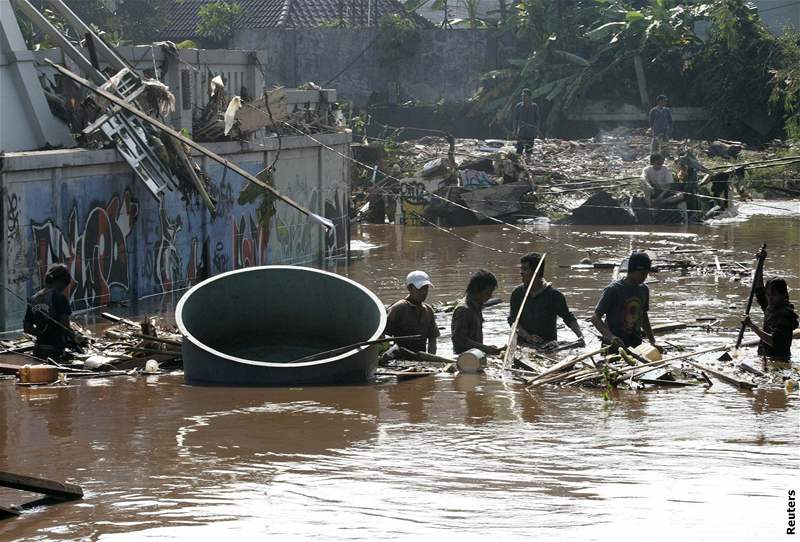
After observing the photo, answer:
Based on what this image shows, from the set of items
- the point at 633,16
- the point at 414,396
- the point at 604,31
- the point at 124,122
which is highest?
the point at 633,16

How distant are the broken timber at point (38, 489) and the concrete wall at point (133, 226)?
7.83 meters

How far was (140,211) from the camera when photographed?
18.8m

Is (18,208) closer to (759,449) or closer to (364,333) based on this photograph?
(364,333)

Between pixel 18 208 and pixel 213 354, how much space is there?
5239mm

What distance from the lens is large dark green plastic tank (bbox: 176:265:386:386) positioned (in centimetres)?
1312

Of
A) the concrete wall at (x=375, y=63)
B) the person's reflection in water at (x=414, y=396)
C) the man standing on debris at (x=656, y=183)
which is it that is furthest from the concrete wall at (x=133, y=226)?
the concrete wall at (x=375, y=63)

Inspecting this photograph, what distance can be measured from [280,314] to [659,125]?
22360mm

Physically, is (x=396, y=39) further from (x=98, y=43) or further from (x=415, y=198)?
(x=98, y=43)

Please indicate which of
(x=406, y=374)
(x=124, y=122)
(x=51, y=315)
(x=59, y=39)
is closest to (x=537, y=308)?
(x=406, y=374)

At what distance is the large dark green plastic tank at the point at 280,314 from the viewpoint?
43.0ft

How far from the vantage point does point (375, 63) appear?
1802 inches

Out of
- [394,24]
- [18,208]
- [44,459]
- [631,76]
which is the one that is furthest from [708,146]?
[44,459]

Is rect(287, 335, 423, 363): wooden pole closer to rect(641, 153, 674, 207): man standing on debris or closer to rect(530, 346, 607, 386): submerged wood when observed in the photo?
rect(530, 346, 607, 386): submerged wood

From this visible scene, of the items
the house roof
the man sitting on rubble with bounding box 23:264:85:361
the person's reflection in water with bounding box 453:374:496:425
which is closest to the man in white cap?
the person's reflection in water with bounding box 453:374:496:425
